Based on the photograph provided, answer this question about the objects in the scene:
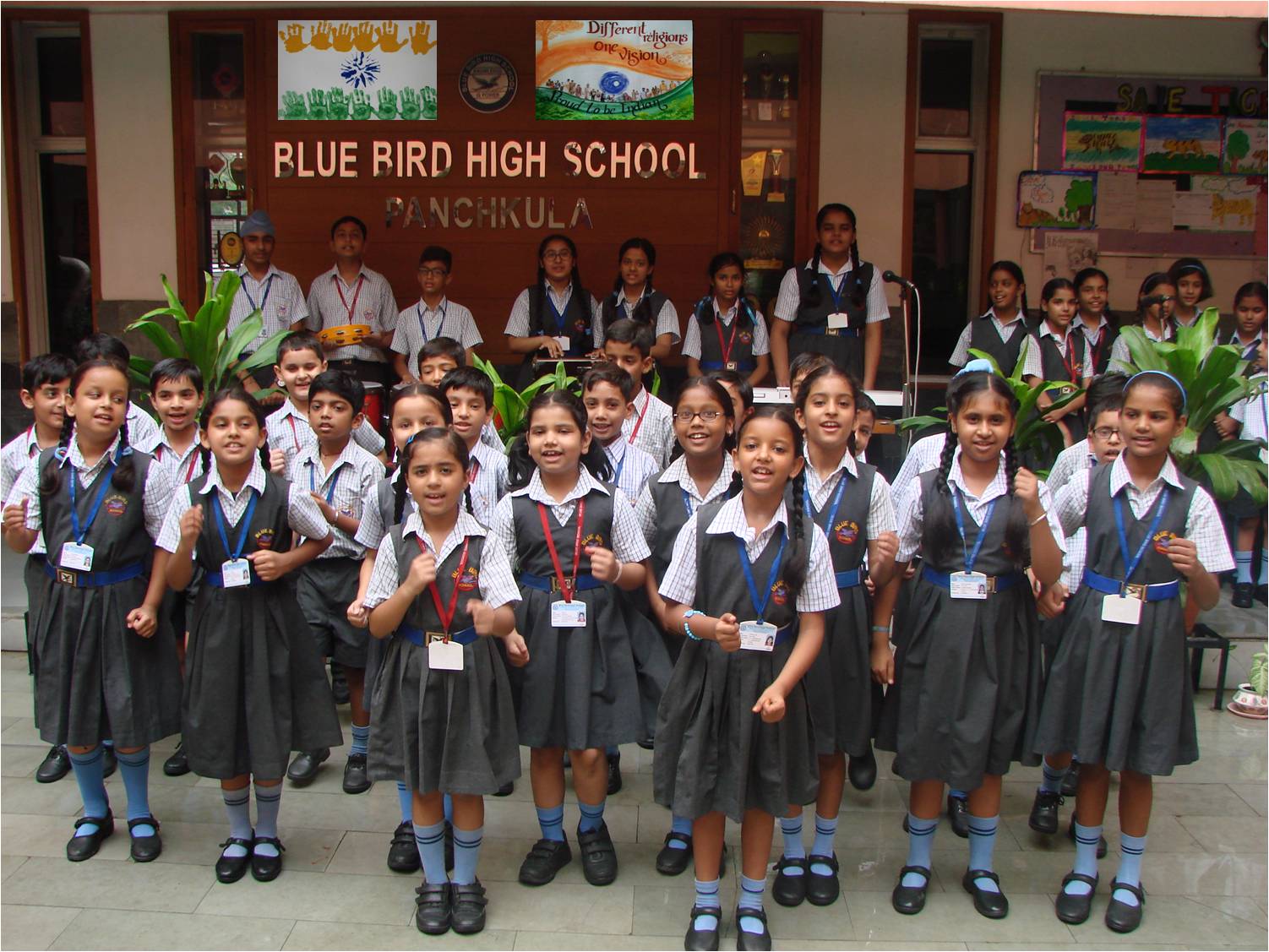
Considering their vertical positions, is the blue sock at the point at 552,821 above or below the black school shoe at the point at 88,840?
above

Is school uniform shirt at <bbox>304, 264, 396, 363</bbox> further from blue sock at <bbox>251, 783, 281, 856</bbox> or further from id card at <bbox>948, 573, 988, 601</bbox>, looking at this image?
id card at <bbox>948, 573, 988, 601</bbox>

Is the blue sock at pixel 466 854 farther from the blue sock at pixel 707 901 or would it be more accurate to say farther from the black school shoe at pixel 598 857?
the blue sock at pixel 707 901

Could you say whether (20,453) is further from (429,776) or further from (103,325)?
(103,325)

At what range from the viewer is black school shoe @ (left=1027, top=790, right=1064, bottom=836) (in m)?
3.76

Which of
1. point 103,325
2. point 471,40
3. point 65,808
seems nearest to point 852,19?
point 471,40

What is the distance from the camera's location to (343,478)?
12.9 ft

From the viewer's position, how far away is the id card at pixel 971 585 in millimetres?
3219

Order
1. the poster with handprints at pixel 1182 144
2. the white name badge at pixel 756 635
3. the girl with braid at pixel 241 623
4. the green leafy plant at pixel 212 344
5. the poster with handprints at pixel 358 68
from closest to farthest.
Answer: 1. the white name badge at pixel 756 635
2. the girl with braid at pixel 241 623
3. the green leafy plant at pixel 212 344
4. the poster with handprints at pixel 358 68
5. the poster with handprints at pixel 1182 144

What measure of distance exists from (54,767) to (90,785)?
60cm

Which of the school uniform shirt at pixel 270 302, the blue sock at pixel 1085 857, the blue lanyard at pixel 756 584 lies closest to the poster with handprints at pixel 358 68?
the school uniform shirt at pixel 270 302

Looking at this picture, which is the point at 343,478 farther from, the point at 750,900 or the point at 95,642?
the point at 750,900

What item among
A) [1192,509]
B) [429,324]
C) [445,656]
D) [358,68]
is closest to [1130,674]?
[1192,509]

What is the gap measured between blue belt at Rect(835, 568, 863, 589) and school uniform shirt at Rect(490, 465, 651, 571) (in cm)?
58

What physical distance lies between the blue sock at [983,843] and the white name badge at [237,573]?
2.25 metres
